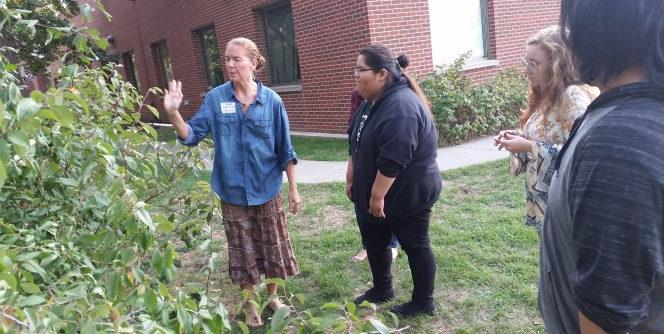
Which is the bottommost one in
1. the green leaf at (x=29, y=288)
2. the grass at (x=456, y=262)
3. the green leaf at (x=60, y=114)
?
the grass at (x=456, y=262)

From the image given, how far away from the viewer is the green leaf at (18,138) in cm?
97

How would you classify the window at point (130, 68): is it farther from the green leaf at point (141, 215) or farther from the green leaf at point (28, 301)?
the green leaf at point (28, 301)

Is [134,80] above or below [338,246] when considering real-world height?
above

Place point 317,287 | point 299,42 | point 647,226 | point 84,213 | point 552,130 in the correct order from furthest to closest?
point 299,42 < point 317,287 < point 552,130 < point 84,213 < point 647,226

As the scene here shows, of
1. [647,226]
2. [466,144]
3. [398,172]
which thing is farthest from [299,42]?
[647,226]

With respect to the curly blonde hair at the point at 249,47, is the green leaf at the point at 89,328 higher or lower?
lower

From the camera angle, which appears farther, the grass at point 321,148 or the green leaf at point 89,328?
the grass at point 321,148

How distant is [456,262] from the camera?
4.09 m

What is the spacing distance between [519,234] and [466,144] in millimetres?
4026

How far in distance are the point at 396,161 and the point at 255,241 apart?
118 cm

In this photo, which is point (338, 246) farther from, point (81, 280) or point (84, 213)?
point (81, 280)

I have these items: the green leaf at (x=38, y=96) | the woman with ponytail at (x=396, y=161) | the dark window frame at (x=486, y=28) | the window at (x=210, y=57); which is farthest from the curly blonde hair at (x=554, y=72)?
the window at (x=210, y=57)

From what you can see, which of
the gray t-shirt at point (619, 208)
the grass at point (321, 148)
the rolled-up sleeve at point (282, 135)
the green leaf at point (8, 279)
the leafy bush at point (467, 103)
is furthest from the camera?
the leafy bush at point (467, 103)

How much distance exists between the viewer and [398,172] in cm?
298
